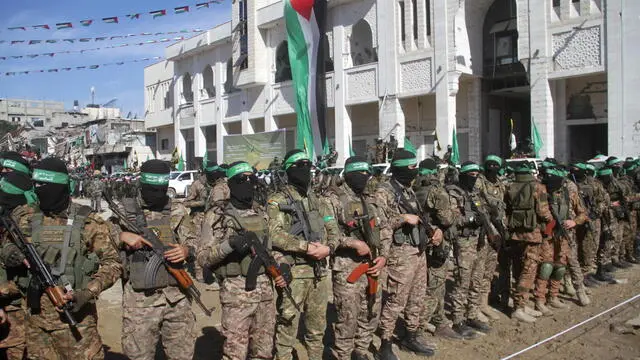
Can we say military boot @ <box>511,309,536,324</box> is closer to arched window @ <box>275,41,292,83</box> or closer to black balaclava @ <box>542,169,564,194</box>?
black balaclava @ <box>542,169,564,194</box>

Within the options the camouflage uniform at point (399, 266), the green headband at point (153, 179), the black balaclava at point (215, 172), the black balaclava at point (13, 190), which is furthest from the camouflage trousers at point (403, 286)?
the black balaclava at point (215, 172)

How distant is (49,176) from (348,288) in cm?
252

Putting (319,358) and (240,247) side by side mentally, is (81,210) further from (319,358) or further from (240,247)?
(319,358)

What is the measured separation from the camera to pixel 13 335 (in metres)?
3.45

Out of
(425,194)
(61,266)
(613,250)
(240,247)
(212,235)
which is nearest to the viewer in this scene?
(61,266)

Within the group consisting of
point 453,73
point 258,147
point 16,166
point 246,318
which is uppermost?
Answer: point 453,73

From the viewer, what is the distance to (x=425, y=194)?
534 cm

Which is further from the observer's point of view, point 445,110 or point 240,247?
point 445,110

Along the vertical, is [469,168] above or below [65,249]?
above

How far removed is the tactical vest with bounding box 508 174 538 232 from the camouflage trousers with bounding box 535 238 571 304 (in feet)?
1.44

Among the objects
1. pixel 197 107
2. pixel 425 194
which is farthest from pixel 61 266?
pixel 197 107

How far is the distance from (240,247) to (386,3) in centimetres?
1843

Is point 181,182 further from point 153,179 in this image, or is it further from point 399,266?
point 153,179

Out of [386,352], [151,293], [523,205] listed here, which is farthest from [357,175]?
[523,205]
